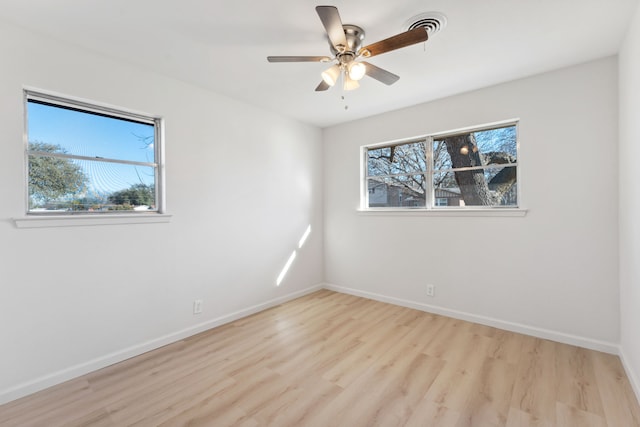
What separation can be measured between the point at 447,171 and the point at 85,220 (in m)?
3.62

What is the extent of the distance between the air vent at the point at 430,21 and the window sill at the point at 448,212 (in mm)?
1874

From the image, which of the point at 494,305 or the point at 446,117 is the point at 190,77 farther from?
the point at 494,305

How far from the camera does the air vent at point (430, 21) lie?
75.9 inches

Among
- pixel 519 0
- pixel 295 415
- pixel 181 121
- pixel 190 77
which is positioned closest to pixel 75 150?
pixel 181 121

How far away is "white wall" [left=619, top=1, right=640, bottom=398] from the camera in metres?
1.93

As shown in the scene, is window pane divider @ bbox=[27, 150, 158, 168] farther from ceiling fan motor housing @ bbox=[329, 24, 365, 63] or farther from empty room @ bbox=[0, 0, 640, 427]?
ceiling fan motor housing @ bbox=[329, 24, 365, 63]

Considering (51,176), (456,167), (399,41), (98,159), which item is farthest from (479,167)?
(51,176)

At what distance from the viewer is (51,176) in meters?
2.21

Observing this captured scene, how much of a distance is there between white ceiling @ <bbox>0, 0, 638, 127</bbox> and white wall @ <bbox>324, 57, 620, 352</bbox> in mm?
310

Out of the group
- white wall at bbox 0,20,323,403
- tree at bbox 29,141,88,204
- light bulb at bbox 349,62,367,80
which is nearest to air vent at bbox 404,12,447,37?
light bulb at bbox 349,62,367,80

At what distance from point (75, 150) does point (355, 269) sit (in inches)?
133

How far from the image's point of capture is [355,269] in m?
4.20

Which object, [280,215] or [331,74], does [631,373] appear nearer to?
[331,74]

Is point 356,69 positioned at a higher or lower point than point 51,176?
higher
